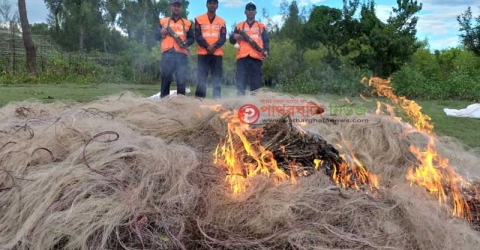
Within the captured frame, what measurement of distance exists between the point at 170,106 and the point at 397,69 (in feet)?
38.2

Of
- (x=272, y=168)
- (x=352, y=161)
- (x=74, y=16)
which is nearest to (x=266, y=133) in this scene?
(x=272, y=168)

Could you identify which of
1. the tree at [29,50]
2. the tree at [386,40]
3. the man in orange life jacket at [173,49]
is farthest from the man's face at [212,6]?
the tree at [29,50]

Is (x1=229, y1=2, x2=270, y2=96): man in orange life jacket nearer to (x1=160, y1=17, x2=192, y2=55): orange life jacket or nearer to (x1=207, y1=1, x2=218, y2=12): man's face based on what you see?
(x1=207, y1=1, x2=218, y2=12): man's face

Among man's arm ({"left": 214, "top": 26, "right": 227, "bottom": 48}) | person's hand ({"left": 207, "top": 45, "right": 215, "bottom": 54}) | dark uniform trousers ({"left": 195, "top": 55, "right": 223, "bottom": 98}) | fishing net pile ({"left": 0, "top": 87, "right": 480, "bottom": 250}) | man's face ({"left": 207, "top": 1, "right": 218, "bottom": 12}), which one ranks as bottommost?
fishing net pile ({"left": 0, "top": 87, "right": 480, "bottom": 250})

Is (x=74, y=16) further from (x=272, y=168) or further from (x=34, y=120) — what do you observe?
(x=272, y=168)

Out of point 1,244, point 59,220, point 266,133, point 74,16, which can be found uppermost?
point 74,16

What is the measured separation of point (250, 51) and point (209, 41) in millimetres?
764

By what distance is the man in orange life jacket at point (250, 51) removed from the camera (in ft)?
26.5

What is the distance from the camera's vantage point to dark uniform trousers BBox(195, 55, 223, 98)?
8.01 metres

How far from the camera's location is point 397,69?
49.3 ft

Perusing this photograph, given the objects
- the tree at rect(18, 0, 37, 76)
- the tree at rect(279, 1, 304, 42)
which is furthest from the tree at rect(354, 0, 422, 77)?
the tree at rect(18, 0, 37, 76)

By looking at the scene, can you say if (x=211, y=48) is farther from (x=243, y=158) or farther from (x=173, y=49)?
(x=243, y=158)

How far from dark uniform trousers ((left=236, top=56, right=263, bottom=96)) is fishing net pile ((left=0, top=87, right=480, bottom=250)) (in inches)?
183

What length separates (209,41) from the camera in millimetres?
7977
